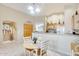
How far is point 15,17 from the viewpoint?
235 cm

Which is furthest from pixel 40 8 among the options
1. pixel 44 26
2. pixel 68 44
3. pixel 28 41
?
pixel 68 44

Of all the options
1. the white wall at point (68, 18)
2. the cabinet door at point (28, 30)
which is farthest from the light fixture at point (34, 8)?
→ the white wall at point (68, 18)

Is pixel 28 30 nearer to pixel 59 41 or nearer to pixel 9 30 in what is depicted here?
pixel 9 30

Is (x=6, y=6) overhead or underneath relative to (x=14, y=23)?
overhead

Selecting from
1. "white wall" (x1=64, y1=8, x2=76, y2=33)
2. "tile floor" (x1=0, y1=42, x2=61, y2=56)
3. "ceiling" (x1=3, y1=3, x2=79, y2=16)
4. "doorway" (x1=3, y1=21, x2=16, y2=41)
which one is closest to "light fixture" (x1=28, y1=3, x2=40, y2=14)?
"ceiling" (x1=3, y1=3, x2=79, y2=16)

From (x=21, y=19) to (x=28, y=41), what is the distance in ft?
1.37

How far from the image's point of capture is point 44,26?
2.38 m

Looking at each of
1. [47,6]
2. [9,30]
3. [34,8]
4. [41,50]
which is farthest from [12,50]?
[47,6]

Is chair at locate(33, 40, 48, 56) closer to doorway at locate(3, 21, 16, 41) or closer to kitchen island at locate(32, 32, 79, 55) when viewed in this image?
kitchen island at locate(32, 32, 79, 55)

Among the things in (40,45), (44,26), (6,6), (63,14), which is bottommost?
(40,45)

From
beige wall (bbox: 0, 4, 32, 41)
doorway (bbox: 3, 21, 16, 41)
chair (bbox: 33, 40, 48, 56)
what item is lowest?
chair (bbox: 33, 40, 48, 56)

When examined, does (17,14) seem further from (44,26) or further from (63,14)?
(63,14)

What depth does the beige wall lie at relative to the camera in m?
2.30

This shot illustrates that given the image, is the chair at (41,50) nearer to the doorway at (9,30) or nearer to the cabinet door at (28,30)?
the cabinet door at (28,30)
